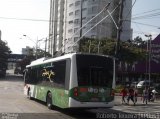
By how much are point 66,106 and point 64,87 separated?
96 cm

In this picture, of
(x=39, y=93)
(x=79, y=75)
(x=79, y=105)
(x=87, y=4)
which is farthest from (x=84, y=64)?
(x=87, y=4)

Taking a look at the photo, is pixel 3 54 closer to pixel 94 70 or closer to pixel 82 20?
pixel 82 20

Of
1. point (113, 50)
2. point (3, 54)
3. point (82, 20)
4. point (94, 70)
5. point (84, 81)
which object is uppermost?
point (82, 20)

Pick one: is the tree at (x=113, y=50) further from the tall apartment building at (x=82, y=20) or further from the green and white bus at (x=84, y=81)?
the green and white bus at (x=84, y=81)

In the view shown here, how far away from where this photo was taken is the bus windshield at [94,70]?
18.8m

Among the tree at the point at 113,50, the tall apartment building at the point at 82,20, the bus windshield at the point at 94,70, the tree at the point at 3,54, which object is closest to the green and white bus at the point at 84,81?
the bus windshield at the point at 94,70

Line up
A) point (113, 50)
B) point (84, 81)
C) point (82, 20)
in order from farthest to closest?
point (82, 20), point (113, 50), point (84, 81)

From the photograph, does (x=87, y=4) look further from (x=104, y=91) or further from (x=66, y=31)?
(x=104, y=91)

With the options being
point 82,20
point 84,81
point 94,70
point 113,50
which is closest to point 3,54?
point 82,20

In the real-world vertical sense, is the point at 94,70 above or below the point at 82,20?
below

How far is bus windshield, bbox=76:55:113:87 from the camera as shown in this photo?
61.7 ft

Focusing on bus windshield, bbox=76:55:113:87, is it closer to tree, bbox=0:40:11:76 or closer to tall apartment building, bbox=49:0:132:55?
tall apartment building, bbox=49:0:132:55

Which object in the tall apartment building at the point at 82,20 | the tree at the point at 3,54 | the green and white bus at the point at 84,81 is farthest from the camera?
the tree at the point at 3,54

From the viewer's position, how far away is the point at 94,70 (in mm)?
19094
